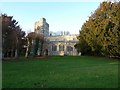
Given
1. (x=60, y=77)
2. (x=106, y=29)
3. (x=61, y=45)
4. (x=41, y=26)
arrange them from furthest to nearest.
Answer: (x=41, y=26) → (x=61, y=45) → (x=106, y=29) → (x=60, y=77)

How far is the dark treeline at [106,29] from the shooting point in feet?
129

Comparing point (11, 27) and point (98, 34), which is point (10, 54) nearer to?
point (11, 27)

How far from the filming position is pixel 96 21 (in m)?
44.8

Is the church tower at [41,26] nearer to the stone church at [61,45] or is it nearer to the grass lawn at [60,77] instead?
the stone church at [61,45]

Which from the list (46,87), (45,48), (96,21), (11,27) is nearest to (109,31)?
(96,21)

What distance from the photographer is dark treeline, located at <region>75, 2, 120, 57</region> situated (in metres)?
39.3

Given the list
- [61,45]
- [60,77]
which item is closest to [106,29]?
[60,77]

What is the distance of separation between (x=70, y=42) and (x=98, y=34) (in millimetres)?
45256

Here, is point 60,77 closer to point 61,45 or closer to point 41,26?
point 61,45

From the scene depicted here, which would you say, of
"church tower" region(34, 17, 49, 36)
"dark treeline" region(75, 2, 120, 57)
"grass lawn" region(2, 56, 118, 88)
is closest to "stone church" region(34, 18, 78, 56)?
"church tower" region(34, 17, 49, 36)

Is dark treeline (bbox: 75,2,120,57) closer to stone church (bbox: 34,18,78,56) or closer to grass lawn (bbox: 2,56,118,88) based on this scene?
grass lawn (bbox: 2,56,118,88)

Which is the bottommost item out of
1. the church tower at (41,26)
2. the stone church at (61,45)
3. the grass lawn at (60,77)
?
the grass lawn at (60,77)

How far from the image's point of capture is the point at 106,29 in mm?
41031

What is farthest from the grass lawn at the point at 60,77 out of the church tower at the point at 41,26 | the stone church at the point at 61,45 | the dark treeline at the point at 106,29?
the church tower at the point at 41,26
